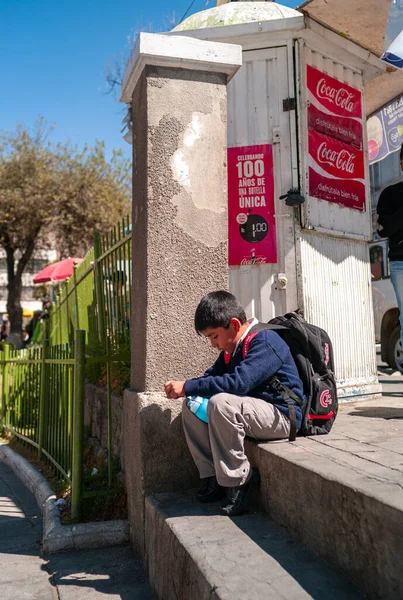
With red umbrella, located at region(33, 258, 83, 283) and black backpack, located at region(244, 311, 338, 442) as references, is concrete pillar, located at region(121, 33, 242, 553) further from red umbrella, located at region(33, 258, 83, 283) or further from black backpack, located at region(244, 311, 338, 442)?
red umbrella, located at region(33, 258, 83, 283)

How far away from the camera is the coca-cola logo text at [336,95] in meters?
5.22

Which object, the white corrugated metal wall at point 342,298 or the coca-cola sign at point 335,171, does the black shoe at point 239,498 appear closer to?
the white corrugated metal wall at point 342,298

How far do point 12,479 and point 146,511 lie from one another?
2.96 m

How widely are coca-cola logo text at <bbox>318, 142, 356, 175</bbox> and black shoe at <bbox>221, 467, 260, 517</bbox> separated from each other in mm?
3263

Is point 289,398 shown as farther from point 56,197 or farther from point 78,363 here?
point 56,197

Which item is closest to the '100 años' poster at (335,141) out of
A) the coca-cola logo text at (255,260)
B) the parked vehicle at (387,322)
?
the coca-cola logo text at (255,260)

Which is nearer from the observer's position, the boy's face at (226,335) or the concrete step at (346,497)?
the concrete step at (346,497)

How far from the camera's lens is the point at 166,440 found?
3395 millimetres

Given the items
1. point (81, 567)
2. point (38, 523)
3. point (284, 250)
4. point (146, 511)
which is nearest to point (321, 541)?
point (146, 511)

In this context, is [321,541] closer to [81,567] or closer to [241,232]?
[81,567]

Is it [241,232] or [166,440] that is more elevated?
[241,232]

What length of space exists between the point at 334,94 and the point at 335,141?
17.2 inches

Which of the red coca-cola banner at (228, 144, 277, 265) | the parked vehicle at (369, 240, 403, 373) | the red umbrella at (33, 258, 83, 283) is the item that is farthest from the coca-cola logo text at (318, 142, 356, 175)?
the red umbrella at (33, 258, 83, 283)

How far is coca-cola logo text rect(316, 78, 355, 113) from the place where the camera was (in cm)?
522
